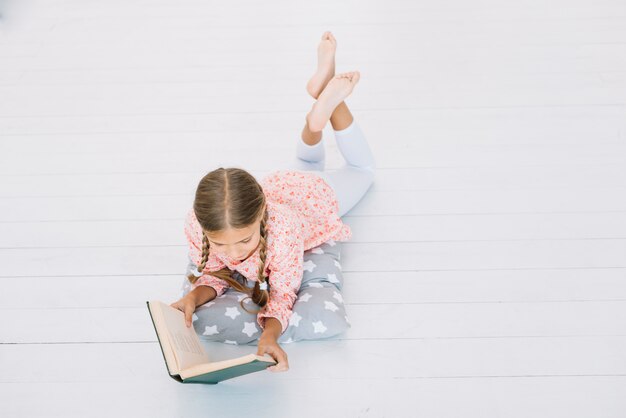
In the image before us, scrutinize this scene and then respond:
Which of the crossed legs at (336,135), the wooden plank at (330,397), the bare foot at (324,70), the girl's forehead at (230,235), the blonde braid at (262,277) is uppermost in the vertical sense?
the bare foot at (324,70)

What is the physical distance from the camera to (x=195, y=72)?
254 centimetres

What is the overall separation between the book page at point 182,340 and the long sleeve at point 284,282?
0.50 ft

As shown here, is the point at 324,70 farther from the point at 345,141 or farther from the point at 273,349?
the point at 273,349

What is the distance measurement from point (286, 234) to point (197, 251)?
0.74 feet

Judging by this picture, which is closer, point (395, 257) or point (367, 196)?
point (395, 257)

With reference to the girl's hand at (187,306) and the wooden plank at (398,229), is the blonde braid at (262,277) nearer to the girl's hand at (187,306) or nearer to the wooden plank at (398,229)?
the girl's hand at (187,306)

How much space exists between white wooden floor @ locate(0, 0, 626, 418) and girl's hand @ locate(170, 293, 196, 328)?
13cm

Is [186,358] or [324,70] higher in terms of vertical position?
[324,70]

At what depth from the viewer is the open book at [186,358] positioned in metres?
1.24

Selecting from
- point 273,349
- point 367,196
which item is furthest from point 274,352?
point 367,196

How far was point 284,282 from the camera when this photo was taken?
1496 mm

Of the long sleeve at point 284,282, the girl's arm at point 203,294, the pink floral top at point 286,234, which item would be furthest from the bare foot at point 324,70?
the girl's arm at point 203,294

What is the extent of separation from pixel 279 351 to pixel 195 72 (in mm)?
1483

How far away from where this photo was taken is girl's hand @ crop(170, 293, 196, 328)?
1.45 meters
